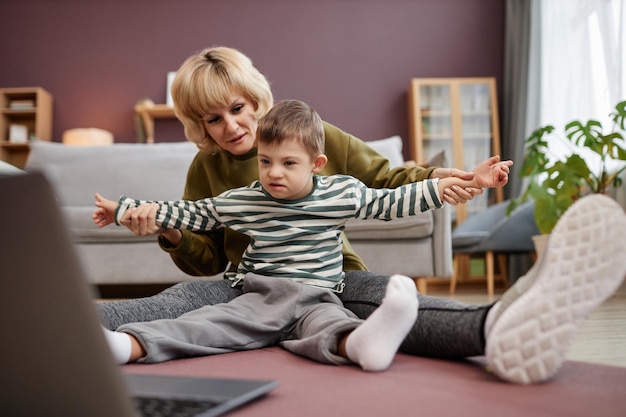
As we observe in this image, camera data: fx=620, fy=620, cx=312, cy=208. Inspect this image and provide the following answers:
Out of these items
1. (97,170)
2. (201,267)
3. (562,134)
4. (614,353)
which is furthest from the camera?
(562,134)

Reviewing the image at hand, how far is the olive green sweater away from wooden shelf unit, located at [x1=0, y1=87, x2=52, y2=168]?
434 cm

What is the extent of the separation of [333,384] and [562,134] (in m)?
3.90

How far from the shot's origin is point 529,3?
497cm

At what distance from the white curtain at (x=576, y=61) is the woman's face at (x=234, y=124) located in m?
2.66

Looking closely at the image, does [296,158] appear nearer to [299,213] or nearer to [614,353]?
[299,213]

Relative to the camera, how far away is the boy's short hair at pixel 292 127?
1.29 metres

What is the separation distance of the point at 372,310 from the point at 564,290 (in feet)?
1.63

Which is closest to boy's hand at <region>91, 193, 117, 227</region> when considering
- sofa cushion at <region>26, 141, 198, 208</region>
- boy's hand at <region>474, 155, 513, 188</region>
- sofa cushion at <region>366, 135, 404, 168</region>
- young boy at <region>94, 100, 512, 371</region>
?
young boy at <region>94, 100, 512, 371</region>

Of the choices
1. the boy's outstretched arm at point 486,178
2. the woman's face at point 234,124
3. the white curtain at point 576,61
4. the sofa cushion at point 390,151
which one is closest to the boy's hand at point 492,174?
the boy's outstretched arm at point 486,178

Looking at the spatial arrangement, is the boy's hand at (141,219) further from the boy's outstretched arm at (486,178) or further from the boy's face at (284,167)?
the boy's outstretched arm at (486,178)

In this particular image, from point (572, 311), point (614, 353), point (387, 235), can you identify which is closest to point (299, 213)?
point (572, 311)

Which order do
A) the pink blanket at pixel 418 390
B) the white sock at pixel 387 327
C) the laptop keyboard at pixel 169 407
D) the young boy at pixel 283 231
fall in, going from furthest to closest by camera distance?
1. the young boy at pixel 283 231
2. the white sock at pixel 387 327
3. the pink blanket at pixel 418 390
4. the laptop keyboard at pixel 169 407

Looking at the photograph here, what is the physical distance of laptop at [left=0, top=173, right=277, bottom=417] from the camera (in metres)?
0.44

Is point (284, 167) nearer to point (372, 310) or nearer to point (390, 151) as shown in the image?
point (372, 310)
